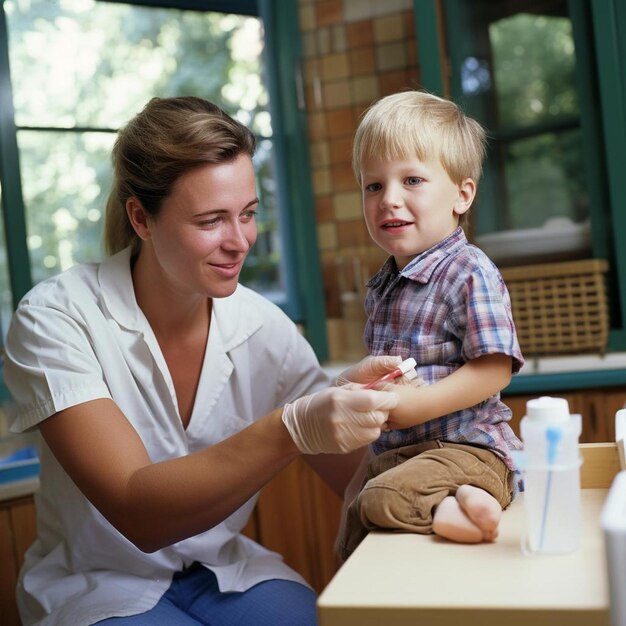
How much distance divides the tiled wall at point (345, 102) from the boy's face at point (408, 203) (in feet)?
4.70

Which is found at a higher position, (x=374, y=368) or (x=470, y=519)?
(x=374, y=368)

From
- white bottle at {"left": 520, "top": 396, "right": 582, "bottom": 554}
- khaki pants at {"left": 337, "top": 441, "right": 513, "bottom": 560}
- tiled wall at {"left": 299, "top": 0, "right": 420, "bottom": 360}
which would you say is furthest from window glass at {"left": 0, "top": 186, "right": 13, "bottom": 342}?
white bottle at {"left": 520, "top": 396, "right": 582, "bottom": 554}

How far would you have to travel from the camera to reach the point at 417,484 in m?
1.10

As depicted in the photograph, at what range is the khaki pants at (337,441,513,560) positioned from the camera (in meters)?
1.07

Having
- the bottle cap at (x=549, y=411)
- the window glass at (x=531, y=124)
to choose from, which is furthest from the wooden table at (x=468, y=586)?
the window glass at (x=531, y=124)

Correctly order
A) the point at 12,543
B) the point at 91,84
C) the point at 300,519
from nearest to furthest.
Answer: the point at 12,543
the point at 300,519
the point at 91,84

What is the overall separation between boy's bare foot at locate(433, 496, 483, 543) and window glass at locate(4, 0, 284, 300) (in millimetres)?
1655

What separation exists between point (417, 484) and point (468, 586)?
26 cm

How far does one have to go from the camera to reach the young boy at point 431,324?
1.14m

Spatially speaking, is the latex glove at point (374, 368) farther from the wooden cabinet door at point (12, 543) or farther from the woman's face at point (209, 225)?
the wooden cabinet door at point (12, 543)

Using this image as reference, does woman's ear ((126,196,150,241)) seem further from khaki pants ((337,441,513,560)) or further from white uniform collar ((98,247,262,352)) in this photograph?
khaki pants ((337,441,513,560))

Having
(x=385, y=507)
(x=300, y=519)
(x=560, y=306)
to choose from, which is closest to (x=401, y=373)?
(x=385, y=507)

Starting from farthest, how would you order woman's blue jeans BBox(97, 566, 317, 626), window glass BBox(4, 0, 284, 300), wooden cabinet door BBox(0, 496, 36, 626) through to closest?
window glass BBox(4, 0, 284, 300) → wooden cabinet door BBox(0, 496, 36, 626) → woman's blue jeans BBox(97, 566, 317, 626)

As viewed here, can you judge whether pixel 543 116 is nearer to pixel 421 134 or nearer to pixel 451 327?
pixel 421 134
